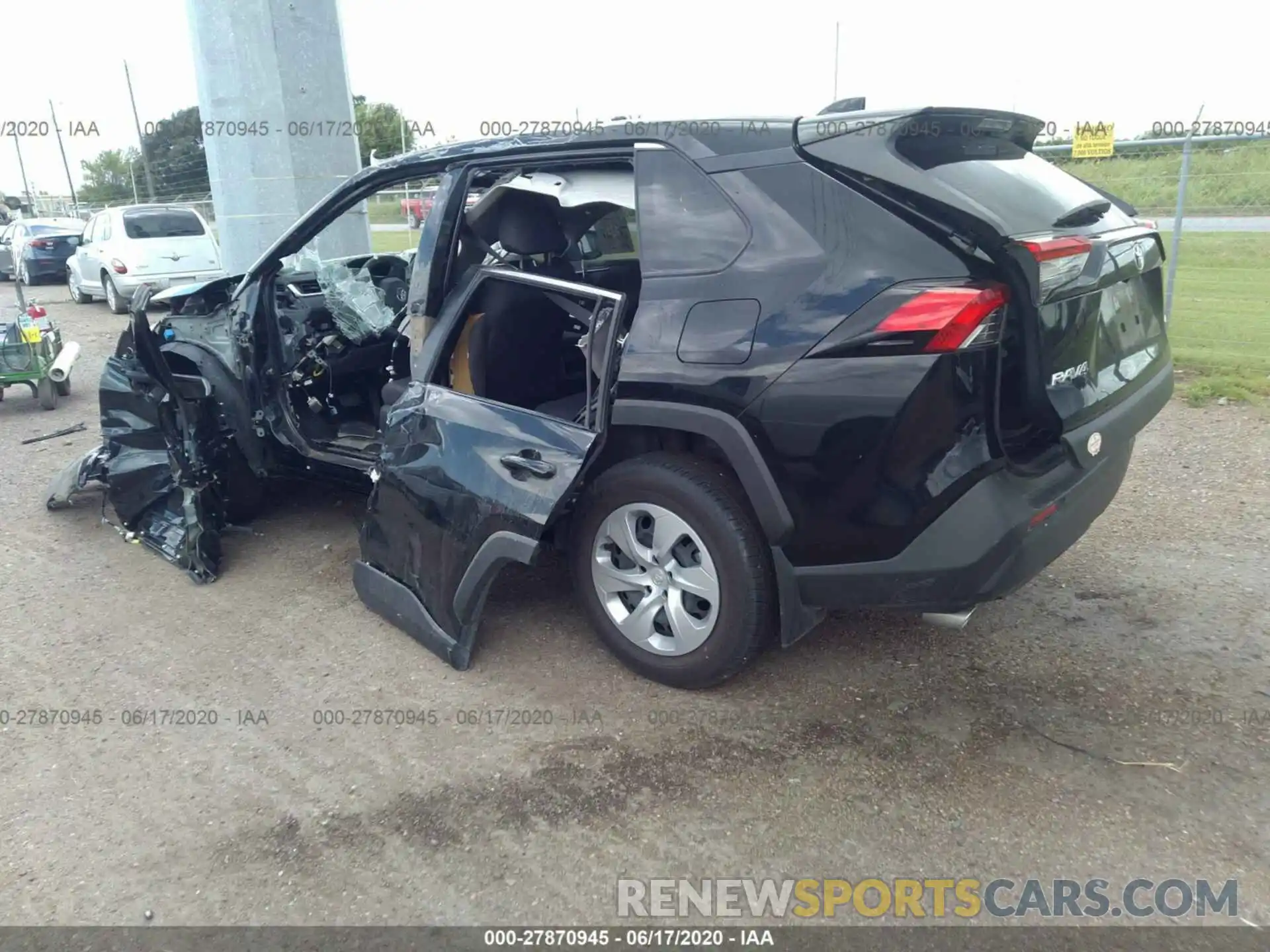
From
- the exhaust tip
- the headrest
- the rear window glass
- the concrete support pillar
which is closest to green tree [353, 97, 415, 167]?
the rear window glass

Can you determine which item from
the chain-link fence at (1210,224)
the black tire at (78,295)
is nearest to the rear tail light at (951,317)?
the chain-link fence at (1210,224)

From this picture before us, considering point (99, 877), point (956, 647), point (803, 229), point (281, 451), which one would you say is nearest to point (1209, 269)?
point (956, 647)

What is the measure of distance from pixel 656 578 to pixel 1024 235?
5.20ft

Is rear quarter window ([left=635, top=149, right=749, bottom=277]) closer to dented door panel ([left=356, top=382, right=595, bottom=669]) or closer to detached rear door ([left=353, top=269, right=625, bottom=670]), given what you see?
detached rear door ([left=353, top=269, right=625, bottom=670])

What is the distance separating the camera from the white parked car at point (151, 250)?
14.6 metres

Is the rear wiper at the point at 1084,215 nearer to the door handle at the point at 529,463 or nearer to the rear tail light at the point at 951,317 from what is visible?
the rear tail light at the point at 951,317

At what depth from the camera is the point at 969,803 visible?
2660 mm

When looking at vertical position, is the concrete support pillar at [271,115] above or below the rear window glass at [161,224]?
above

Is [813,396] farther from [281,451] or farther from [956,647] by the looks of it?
[281,451]

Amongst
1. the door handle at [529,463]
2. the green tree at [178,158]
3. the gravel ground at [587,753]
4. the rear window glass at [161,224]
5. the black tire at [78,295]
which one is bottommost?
the gravel ground at [587,753]

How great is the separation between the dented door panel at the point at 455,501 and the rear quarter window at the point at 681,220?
2.14ft

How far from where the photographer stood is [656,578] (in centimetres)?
321

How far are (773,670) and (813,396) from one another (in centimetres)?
118

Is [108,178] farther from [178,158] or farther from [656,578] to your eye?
[656,578]
